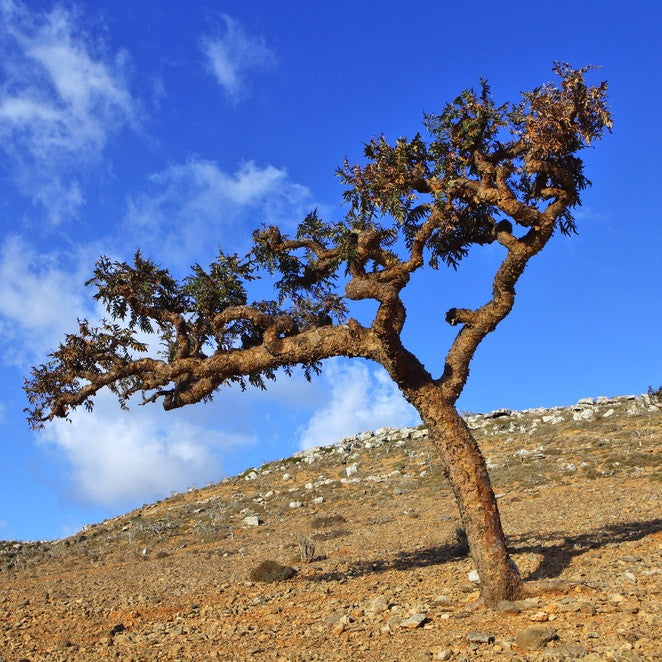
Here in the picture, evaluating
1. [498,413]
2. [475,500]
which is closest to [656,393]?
[498,413]

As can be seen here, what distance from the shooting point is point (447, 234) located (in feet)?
49.8

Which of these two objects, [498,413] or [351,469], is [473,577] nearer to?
[351,469]

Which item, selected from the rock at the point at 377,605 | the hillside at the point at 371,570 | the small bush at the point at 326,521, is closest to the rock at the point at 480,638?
the hillside at the point at 371,570

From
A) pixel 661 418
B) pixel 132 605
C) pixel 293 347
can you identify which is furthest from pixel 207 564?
pixel 661 418

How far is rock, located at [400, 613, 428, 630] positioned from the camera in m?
10.5

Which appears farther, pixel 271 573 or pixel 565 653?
pixel 271 573

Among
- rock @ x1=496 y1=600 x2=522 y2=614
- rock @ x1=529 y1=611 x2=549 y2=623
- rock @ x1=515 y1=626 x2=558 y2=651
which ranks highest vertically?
rock @ x1=496 y1=600 x2=522 y2=614

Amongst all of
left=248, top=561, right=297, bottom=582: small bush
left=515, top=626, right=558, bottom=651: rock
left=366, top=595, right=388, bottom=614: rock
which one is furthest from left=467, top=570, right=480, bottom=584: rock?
left=248, top=561, right=297, bottom=582: small bush

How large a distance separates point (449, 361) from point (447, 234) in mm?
3427

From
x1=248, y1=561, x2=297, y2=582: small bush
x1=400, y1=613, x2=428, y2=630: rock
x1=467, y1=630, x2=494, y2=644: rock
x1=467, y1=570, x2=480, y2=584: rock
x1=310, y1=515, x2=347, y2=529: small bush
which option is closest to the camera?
x1=467, y1=630, x2=494, y2=644: rock

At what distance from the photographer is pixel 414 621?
418 inches

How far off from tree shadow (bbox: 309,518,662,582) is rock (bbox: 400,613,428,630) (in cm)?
391

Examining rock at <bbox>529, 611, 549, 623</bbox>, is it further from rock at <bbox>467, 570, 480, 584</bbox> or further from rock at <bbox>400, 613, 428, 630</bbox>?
rock at <bbox>467, 570, 480, 584</bbox>

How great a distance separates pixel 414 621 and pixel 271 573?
19.3 feet
